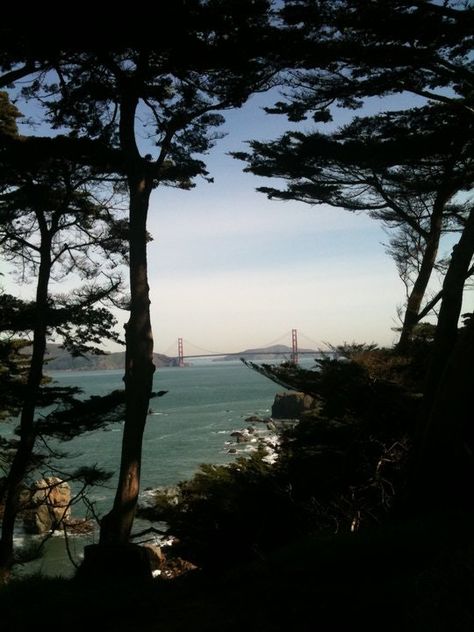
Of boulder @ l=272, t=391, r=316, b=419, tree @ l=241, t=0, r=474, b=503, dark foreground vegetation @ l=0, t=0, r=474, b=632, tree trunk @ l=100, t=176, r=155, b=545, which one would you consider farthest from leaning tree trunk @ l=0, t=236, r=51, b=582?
boulder @ l=272, t=391, r=316, b=419

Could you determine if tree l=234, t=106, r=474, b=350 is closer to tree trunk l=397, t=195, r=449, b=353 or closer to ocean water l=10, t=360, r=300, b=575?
tree trunk l=397, t=195, r=449, b=353

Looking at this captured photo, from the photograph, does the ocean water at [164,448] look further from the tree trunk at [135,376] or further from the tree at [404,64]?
the tree at [404,64]

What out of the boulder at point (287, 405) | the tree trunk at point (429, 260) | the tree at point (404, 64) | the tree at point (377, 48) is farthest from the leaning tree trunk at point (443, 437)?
the boulder at point (287, 405)

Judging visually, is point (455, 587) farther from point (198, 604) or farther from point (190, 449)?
point (190, 449)

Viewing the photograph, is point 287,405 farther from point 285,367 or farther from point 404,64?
point 404,64

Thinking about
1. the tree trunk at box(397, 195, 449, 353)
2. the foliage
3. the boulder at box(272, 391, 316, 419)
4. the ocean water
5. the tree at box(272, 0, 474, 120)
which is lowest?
the ocean water
